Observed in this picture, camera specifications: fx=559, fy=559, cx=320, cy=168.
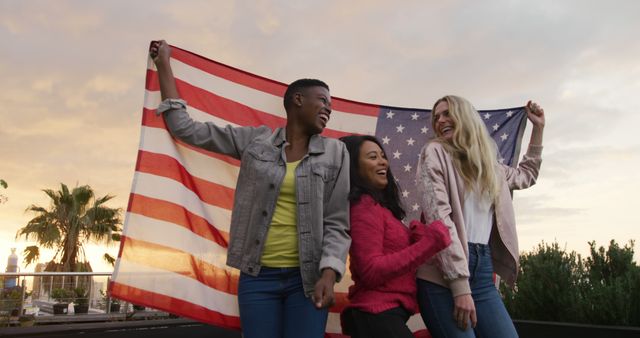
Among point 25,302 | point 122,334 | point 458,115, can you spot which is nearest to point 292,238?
point 458,115

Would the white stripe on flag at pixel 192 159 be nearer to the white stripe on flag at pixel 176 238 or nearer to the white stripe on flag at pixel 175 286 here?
the white stripe on flag at pixel 176 238

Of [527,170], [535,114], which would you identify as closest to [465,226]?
[527,170]

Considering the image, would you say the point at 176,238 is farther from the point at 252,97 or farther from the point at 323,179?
the point at 323,179

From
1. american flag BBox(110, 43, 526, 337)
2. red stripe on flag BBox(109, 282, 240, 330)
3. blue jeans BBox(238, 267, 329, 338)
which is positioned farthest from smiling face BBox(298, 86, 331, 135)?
red stripe on flag BBox(109, 282, 240, 330)

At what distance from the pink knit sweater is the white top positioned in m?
→ 0.28

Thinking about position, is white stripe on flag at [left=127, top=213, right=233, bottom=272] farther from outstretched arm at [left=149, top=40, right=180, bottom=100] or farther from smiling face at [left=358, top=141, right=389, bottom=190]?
smiling face at [left=358, top=141, right=389, bottom=190]

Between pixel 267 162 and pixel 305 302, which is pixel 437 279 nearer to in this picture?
pixel 305 302

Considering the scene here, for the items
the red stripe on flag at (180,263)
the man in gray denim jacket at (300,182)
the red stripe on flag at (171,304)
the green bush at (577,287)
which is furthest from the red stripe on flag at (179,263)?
the green bush at (577,287)

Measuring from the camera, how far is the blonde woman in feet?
8.25

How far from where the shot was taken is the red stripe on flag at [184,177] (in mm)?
3424

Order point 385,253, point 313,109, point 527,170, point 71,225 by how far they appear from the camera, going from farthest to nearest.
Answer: point 71,225
point 527,170
point 313,109
point 385,253

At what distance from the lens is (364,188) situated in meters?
2.80

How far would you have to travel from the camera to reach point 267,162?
108 inches

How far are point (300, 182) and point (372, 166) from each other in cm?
43
